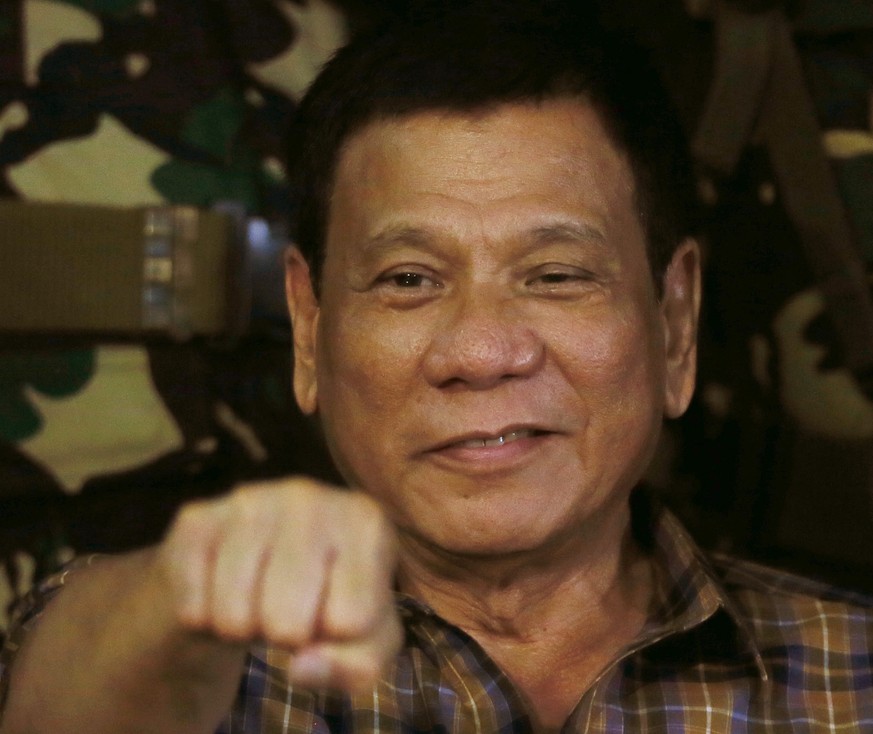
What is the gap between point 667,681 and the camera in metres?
1.17

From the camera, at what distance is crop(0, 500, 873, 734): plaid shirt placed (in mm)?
1122

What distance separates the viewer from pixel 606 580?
4.19 ft

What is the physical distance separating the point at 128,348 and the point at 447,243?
1.78ft

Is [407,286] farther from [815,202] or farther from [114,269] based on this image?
[815,202]

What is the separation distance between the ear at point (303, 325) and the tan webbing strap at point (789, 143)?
529 mm

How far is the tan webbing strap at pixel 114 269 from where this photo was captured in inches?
56.6

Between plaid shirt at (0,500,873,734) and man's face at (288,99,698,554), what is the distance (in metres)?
0.13

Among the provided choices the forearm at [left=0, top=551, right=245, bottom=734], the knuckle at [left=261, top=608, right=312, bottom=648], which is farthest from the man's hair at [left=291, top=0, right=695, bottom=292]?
the knuckle at [left=261, top=608, right=312, bottom=648]

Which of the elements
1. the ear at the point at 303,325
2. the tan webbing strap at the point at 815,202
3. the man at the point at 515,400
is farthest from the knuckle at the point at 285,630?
the tan webbing strap at the point at 815,202

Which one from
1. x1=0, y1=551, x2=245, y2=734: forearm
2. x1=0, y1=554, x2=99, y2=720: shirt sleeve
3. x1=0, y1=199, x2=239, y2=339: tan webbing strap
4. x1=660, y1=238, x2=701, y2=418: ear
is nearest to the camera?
x1=0, y1=551, x2=245, y2=734: forearm

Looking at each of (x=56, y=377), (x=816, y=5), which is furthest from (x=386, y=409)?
(x=816, y=5)

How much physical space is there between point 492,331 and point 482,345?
2 centimetres

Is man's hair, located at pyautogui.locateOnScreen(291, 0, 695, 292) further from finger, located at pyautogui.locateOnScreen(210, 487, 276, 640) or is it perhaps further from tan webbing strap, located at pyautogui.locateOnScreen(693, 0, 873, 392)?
finger, located at pyautogui.locateOnScreen(210, 487, 276, 640)

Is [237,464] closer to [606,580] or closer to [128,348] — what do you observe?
[128,348]
